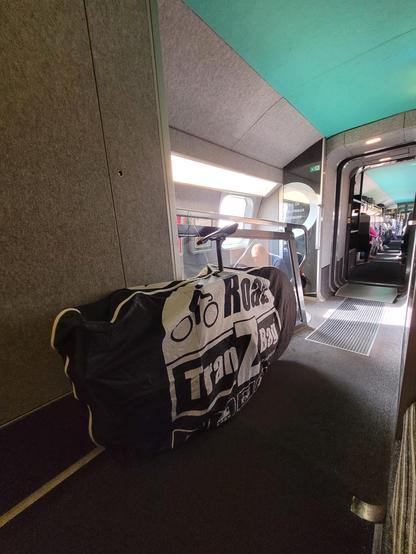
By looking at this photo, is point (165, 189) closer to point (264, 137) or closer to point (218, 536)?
point (218, 536)

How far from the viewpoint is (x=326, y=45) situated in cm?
158

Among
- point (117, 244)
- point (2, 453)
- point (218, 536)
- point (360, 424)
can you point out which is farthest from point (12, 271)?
point (360, 424)

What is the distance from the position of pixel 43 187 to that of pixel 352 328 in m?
3.05

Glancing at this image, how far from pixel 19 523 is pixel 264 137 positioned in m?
3.66

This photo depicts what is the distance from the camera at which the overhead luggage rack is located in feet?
5.93

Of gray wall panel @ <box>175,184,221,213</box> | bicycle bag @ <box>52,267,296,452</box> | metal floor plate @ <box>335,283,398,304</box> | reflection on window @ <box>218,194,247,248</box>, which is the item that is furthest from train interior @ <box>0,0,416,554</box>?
metal floor plate @ <box>335,283,398,304</box>

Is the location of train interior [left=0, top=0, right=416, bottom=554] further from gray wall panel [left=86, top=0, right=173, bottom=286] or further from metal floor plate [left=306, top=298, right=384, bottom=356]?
metal floor plate [left=306, top=298, right=384, bottom=356]

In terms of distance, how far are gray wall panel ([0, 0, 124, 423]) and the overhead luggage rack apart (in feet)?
2.69

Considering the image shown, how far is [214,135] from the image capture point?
92.3 inches

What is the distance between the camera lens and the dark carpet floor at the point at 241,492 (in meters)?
0.75

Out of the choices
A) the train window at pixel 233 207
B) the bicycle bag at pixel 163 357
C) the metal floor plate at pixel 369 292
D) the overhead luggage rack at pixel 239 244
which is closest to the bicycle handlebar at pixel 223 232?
the overhead luggage rack at pixel 239 244

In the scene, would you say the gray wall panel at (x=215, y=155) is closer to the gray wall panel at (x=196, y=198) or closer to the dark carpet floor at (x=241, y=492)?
the gray wall panel at (x=196, y=198)

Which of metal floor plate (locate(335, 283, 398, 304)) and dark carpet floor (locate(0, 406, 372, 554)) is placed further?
metal floor plate (locate(335, 283, 398, 304))

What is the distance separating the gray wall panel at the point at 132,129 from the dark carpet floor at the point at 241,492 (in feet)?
3.16
